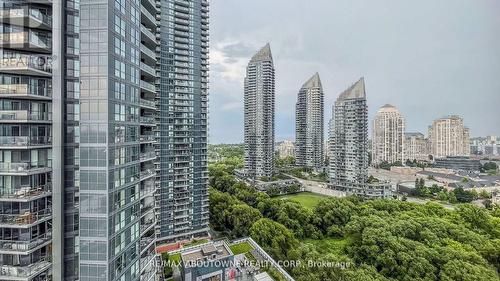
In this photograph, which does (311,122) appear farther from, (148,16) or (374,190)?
(148,16)

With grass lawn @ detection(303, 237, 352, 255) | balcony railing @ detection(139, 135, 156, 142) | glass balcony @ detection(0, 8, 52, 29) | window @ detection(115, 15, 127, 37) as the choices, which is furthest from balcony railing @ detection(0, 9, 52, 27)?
grass lawn @ detection(303, 237, 352, 255)

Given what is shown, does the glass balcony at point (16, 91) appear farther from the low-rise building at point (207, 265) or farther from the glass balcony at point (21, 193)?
the low-rise building at point (207, 265)

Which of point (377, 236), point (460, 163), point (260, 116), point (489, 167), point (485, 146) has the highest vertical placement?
point (260, 116)

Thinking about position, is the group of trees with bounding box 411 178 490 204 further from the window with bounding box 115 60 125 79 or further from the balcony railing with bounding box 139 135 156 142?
the window with bounding box 115 60 125 79

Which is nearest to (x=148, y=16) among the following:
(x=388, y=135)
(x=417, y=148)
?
(x=388, y=135)

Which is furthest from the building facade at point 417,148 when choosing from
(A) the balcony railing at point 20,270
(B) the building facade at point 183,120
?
(A) the balcony railing at point 20,270

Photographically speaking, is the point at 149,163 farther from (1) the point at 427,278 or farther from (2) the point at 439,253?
(2) the point at 439,253
